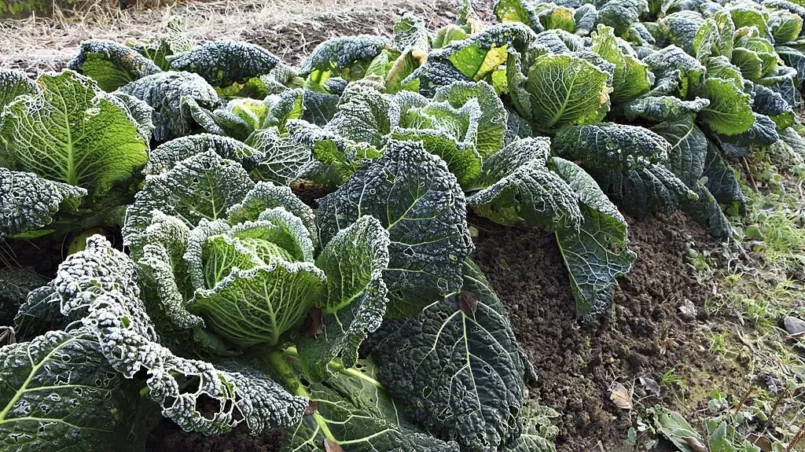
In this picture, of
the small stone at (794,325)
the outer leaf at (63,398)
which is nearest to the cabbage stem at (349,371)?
the outer leaf at (63,398)

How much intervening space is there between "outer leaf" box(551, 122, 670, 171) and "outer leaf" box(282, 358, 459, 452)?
147 centimetres

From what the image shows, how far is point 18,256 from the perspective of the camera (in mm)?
1928

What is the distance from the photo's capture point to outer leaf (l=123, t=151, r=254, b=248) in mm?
1618

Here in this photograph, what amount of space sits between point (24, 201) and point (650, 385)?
223cm

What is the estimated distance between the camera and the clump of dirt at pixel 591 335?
7.39 ft

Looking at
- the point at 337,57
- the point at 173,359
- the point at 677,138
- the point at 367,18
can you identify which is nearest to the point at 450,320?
the point at 173,359

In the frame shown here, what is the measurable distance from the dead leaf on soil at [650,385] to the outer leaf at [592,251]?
302 mm

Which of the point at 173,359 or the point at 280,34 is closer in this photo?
the point at 173,359

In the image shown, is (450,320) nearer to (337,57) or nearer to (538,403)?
(538,403)

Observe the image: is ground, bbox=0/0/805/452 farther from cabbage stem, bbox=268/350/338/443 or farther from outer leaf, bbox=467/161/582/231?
outer leaf, bbox=467/161/582/231

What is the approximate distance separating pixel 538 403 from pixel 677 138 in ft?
5.76

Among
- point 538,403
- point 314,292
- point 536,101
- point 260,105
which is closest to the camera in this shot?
point 314,292

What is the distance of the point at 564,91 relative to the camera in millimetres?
2707

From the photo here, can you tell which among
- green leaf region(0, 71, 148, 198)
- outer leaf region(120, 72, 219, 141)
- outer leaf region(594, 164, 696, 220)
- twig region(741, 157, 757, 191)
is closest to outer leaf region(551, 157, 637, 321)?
outer leaf region(594, 164, 696, 220)
